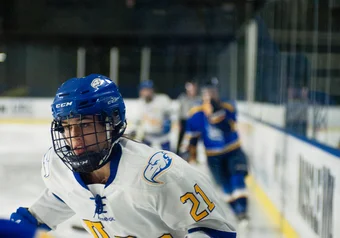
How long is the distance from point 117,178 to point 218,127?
9.91 ft

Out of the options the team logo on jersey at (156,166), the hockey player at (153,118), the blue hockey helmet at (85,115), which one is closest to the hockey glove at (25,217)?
the blue hockey helmet at (85,115)

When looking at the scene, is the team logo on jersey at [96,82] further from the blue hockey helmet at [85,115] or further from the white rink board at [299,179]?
the white rink board at [299,179]

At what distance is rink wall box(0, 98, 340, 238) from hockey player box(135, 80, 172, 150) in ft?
3.27

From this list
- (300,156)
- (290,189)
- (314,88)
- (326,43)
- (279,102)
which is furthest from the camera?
(279,102)

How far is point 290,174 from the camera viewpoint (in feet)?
11.9

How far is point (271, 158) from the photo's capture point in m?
4.67

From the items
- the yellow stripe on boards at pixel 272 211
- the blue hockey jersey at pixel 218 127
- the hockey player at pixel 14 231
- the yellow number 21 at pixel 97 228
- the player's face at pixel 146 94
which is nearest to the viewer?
the hockey player at pixel 14 231

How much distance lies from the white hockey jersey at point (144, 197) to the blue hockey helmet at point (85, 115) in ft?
0.15

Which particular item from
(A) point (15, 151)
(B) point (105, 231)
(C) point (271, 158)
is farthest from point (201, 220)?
(A) point (15, 151)

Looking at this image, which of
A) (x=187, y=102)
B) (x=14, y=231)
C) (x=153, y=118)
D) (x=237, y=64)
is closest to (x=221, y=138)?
(x=153, y=118)

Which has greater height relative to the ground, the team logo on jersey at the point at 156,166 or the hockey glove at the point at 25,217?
the team logo on jersey at the point at 156,166

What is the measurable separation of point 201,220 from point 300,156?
2187 millimetres

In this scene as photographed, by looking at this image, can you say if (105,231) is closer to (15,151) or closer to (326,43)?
(326,43)

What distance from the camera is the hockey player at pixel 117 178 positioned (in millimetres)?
1231
